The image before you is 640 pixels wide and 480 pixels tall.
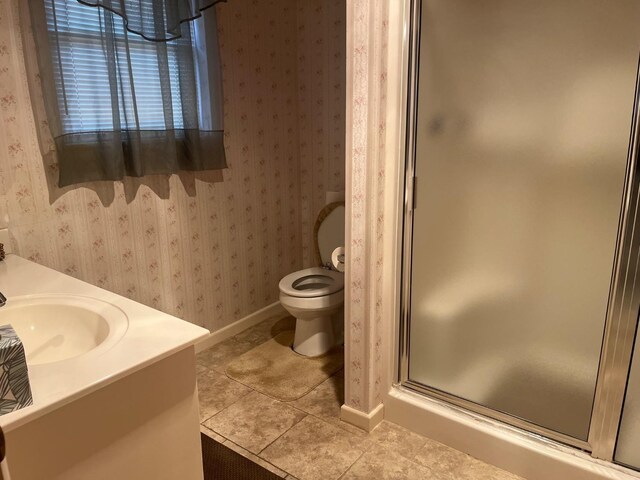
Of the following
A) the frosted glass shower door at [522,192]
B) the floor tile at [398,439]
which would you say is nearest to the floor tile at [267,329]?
the floor tile at [398,439]

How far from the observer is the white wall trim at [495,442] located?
167 centimetres

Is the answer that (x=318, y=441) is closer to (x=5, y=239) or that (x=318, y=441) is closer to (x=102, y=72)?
(x=5, y=239)

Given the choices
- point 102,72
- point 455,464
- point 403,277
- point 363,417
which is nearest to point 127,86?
point 102,72

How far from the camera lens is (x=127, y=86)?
2168 mm

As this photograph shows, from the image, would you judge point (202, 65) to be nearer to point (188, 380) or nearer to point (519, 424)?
point (188, 380)

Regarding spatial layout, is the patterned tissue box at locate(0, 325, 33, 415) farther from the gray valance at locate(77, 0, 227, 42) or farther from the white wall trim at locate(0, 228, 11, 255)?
the gray valance at locate(77, 0, 227, 42)

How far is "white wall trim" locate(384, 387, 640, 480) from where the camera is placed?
1.67m

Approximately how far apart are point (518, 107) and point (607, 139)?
0.30 metres

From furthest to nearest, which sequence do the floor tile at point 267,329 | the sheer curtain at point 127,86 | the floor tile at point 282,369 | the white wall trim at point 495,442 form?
1. the floor tile at point 267,329
2. the floor tile at point 282,369
3. the sheer curtain at point 127,86
4. the white wall trim at point 495,442

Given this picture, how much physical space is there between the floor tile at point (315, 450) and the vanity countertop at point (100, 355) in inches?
37.1

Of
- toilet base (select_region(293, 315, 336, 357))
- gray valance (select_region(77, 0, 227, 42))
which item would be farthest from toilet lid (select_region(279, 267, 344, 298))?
gray valance (select_region(77, 0, 227, 42))

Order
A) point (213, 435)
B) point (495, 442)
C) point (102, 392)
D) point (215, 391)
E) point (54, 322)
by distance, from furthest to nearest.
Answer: point (215, 391), point (213, 435), point (495, 442), point (54, 322), point (102, 392)

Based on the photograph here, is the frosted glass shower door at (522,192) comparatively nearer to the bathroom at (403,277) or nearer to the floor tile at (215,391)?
the bathroom at (403,277)

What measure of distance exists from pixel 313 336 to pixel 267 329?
478mm
